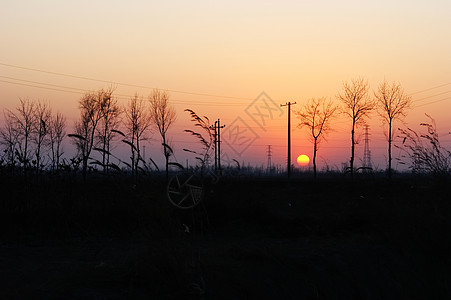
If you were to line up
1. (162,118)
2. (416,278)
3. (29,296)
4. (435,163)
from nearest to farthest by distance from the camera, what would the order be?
1. (29,296)
2. (416,278)
3. (435,163)
4. (162,118)

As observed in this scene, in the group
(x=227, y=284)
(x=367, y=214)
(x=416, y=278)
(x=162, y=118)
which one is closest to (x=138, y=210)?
(x=227, y=284)

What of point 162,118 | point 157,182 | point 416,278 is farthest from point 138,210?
point 162,118

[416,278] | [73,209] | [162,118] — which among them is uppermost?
[162,118]

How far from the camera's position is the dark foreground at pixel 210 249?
5238mm

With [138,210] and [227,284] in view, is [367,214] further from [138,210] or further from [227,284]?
[138,210]

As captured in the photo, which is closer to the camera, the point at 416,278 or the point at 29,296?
the point at 29,296

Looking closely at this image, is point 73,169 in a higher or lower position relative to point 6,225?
higher

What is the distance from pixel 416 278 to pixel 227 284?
4.21 m

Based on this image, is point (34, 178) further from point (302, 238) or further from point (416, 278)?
point (416, 278)

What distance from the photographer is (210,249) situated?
28.2 ft

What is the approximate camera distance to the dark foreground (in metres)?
5.24

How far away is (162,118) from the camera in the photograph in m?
44.2

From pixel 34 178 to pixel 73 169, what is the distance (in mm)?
1137

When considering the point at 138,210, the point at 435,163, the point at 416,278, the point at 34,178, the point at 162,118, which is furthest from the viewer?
the point at 162,118
